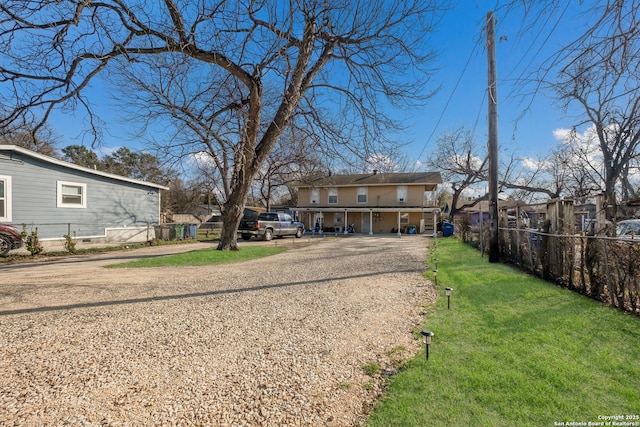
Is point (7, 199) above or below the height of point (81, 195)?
below

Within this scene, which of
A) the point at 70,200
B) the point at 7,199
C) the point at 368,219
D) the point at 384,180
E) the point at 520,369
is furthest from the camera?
the point at 368,219

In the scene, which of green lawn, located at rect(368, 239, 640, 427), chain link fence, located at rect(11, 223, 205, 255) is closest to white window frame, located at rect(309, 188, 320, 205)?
chain link fence, located at rect(11, 223, 205, 255)

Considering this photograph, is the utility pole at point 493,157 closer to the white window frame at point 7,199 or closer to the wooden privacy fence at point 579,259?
the wooden privacy fence at point 579,259

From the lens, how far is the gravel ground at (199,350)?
2.46m

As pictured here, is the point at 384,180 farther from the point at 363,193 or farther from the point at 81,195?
the point at 81,195

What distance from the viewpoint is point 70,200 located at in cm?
1423

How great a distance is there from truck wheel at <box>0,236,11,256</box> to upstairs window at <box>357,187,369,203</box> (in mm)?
24986

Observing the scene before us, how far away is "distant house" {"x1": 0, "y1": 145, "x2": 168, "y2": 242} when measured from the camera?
1211 cm

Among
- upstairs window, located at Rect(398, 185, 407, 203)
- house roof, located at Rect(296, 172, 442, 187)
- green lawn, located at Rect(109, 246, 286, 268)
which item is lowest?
green lawn, located at Rect(109, 246, 286, 268)

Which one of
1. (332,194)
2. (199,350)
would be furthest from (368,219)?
(199,350)

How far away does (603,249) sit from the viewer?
5203 millimetres

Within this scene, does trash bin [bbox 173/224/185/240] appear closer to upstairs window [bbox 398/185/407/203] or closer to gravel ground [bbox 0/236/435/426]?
gravel ground [bbox 0/236/435/426]

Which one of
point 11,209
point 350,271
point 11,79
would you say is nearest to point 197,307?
point 350,271

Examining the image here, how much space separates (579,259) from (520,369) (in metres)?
4.73
